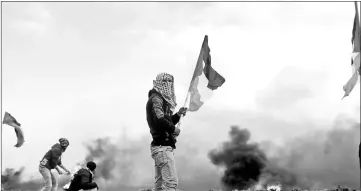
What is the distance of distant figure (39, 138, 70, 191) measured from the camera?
16344 millimetres

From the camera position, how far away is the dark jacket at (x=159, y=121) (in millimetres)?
9750

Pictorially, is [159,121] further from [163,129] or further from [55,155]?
[55,155]

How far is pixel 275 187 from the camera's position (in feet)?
53.8

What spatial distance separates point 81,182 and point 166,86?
2912 mm

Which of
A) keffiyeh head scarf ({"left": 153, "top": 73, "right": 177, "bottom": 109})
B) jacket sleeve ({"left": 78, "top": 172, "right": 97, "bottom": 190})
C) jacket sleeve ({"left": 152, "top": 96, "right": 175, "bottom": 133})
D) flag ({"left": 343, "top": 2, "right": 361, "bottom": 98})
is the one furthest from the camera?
flag ({"left": 343, "top": 2, "right": 361, "bottom": 98})

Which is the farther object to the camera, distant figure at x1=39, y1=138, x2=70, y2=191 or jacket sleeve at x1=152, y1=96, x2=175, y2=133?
distant figure at x1=39, y1=138, x2=70, y2=191

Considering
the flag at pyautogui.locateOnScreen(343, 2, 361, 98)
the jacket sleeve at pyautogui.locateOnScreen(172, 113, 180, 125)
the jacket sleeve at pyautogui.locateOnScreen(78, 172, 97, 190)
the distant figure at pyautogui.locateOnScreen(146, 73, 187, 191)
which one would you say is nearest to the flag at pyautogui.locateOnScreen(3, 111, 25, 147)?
the jacket sleeve at pyautogui.locateOnScreen(78, 172, 97, 190)

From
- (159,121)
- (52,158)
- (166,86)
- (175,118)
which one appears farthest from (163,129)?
(52,158)

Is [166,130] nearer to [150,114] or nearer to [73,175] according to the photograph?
[150,114]

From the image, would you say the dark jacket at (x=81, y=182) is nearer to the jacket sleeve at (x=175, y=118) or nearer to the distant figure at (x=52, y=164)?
the jacket sleeve at (x=175, y=118)

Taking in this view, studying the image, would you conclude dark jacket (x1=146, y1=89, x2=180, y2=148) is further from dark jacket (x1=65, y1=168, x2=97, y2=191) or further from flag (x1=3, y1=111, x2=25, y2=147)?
flag (x1=3, y1=111, x2=25, y2=147)

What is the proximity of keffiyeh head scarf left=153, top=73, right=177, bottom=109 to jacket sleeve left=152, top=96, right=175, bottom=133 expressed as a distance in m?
0.22

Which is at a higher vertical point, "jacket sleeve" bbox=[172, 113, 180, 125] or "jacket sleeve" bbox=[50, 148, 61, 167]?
"jacket sleeve" bbox=[50, 148, 61, 167]

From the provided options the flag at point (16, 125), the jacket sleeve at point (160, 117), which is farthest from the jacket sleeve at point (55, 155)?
the jacket sleeve at point (160, 117)
